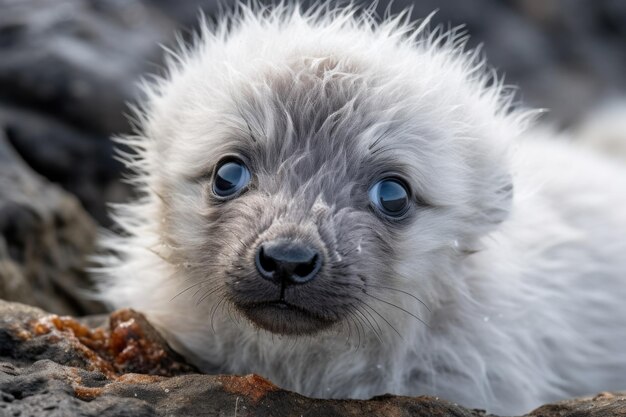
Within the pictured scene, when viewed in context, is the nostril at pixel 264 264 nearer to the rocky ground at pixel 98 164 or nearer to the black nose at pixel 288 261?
the black nose at pixel 288 261

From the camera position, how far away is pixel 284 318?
3268mm

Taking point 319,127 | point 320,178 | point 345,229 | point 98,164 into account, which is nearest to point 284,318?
point 345,229

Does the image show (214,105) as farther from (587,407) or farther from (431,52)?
(587,407)

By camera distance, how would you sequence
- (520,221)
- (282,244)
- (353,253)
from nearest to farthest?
(282,244) → (353,253) → (520,221)

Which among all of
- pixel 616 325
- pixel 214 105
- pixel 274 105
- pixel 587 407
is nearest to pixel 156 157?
pixel 214 105

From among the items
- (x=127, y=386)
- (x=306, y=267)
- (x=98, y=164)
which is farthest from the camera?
(x=98, y=164)

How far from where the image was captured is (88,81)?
6.68 m

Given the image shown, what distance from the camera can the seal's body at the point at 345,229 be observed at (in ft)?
11.0

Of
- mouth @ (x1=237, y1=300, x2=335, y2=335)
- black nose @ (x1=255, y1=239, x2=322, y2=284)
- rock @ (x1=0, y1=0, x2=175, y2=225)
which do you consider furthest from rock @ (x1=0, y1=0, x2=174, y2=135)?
black nose @ (x1=255, y1=239, x2=322, y2=284)

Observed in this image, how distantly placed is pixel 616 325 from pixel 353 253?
2097mm

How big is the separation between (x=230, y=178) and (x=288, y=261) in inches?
27.6

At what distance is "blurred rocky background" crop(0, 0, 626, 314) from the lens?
5.09 m

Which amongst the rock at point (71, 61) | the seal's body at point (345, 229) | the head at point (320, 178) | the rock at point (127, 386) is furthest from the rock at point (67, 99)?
the rock at point (127, 386)

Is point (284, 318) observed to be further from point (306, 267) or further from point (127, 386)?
point (127, 386)
